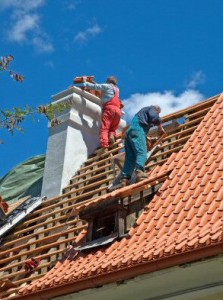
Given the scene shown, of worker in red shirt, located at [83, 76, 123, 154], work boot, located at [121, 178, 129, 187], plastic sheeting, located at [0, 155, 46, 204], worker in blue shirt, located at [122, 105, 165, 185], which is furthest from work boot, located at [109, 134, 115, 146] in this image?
work boot, located at [121, 178, 129, 187]

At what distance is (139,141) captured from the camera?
12.1 meters

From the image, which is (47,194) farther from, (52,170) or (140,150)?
(140,150)

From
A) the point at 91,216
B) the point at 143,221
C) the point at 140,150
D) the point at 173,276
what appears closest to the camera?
the point at 173,276

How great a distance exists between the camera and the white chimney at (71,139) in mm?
14286

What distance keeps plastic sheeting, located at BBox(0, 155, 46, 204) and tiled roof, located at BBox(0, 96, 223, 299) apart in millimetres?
3077

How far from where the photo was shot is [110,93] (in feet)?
49.9

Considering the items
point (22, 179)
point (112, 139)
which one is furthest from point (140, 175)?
point (22, 179)

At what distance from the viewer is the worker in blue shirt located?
11734 millimetres

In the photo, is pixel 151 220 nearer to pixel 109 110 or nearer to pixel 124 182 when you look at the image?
pixel 124 182

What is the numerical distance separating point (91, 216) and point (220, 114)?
2902mm

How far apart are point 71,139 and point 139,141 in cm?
305

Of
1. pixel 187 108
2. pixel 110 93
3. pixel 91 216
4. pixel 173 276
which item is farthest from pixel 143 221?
pixel 110 93

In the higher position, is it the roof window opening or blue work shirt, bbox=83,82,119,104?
blue work shirt, bbox=83,82,119,104

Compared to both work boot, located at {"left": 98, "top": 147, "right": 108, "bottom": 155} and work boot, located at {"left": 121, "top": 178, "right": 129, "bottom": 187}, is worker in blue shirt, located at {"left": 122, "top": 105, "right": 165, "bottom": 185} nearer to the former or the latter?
work boot, located at {"left": 121, "top": 178, "right": 129, "bottom": 187}
